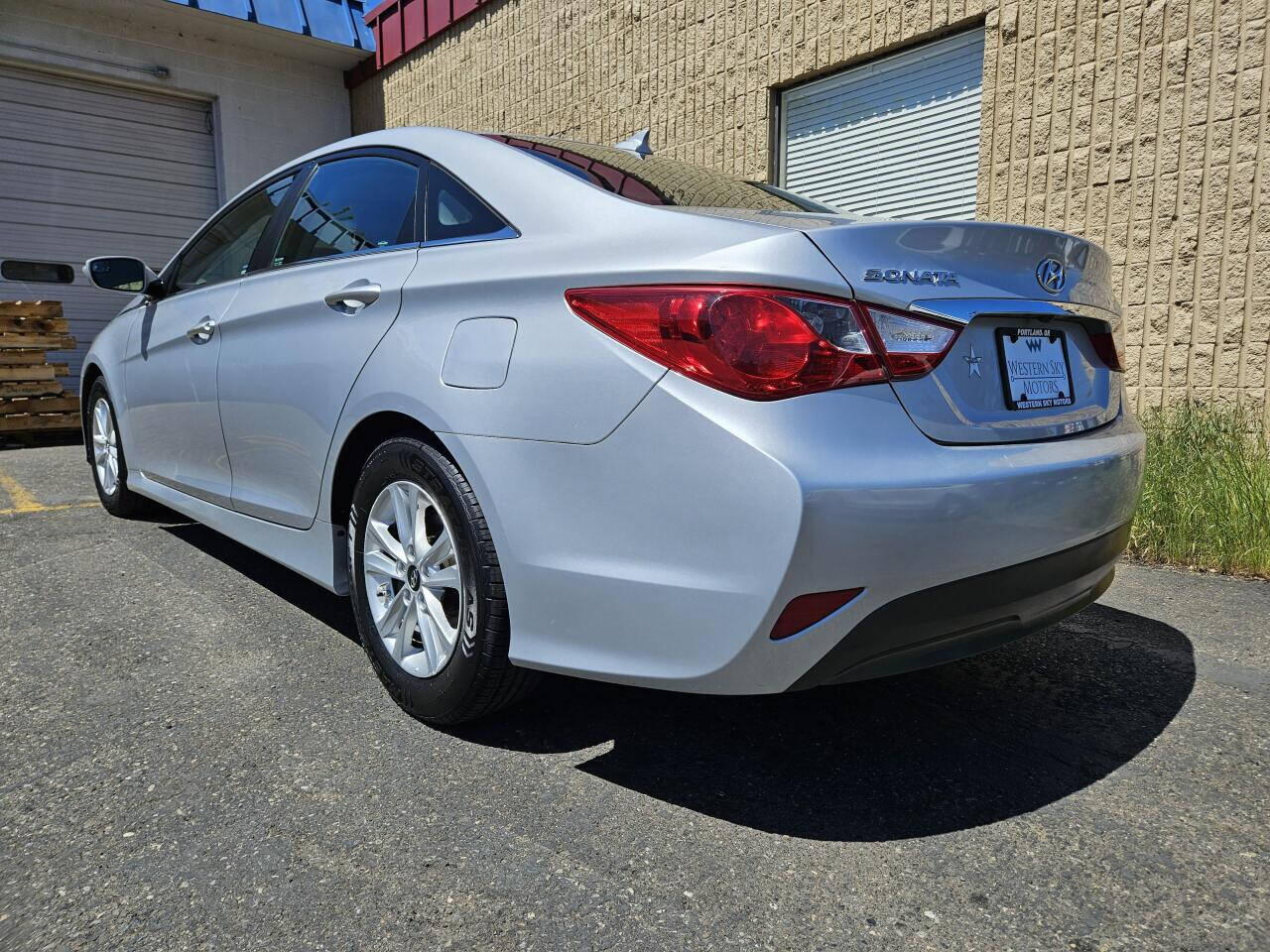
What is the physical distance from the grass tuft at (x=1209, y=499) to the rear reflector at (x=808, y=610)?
123 inches

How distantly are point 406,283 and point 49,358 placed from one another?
444 inches

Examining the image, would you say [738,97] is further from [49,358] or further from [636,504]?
[49,358]

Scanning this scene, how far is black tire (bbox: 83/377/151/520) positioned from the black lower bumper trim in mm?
3998

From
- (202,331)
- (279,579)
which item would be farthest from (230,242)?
(279,579)

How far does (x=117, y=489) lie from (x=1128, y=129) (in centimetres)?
589

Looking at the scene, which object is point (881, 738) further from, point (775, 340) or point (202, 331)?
point (202, 331)

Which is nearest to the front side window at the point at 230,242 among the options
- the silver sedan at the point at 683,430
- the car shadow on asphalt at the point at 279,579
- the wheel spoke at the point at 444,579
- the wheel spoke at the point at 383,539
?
the silver sedan at the point at 683,430

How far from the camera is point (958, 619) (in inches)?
73.2

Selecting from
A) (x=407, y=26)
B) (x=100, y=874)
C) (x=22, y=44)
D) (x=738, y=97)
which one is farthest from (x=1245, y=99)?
(x=22, y=44)

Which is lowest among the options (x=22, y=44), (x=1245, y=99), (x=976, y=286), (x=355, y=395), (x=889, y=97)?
(x=355, y=395)

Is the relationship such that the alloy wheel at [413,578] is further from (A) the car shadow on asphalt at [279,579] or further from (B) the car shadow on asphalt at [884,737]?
(A) the car shadow on asphalt at [279,579]

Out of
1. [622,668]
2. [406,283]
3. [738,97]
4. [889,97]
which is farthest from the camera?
[738,97]

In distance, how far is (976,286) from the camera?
1.97 meters

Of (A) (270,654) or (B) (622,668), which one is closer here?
(B) (622,668)
